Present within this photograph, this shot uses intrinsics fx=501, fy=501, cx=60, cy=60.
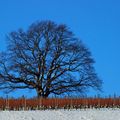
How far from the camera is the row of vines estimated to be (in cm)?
2531

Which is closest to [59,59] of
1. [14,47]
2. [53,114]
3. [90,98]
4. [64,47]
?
[64,47]

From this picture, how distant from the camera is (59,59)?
4147cm

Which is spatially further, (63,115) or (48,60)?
(48,60)

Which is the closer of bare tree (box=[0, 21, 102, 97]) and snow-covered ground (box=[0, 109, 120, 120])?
snow-covered ground (box=[0, 109, 120, 120])

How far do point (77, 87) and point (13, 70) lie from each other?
5.48 metres

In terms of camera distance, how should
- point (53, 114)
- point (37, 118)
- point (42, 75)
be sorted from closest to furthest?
point (37, 118) → point (53, 114) → point (42, 75)

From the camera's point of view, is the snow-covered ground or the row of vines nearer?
the snow-covered ground

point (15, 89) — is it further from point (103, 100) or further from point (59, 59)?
point (103, 100)

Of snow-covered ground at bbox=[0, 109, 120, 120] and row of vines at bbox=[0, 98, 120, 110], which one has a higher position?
row of vines at bbox=[0, 98, 120, 110]

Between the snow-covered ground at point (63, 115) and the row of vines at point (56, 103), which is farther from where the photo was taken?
the row of vines at point (56, 103)

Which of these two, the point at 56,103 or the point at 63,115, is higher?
the point at 56,103

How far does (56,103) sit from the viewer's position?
26.0 meters

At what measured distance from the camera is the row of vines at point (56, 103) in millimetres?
25312

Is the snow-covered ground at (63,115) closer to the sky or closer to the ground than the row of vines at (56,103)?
closer to the ground
